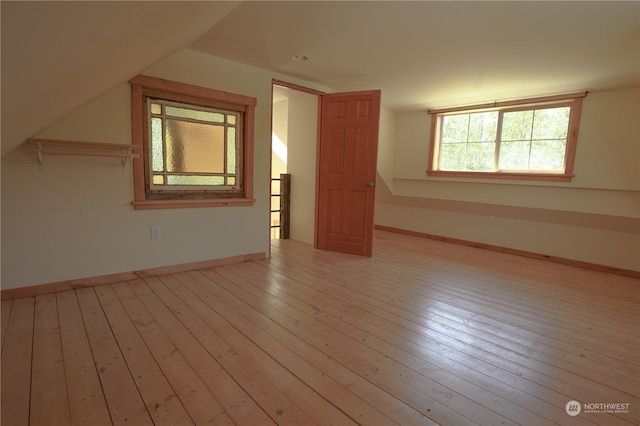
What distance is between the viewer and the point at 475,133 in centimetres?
459

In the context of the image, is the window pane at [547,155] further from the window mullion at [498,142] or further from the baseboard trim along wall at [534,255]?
the baseboard trim along wall at [534,255]

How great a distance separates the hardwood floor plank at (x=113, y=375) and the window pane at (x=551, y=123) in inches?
191

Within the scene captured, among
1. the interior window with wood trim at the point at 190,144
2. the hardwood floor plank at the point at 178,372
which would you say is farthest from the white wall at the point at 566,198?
the hardwood floor plank at the point at 178,372

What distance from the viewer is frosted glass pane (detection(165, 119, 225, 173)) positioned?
299 centimetres

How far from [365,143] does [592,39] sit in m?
2.17

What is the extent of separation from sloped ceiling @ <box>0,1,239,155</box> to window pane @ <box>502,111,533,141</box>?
397 cm

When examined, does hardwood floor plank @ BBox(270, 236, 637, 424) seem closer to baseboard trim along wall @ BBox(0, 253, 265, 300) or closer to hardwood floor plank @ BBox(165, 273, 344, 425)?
baseboard trim along wall @ BBox(0, 253, 265, 300)

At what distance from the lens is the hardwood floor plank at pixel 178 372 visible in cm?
132

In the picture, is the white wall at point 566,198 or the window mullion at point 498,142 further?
the window mullion at point 498,142

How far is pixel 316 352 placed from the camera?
1.80m

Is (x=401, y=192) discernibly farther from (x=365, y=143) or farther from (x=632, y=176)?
(x=632, y=176)

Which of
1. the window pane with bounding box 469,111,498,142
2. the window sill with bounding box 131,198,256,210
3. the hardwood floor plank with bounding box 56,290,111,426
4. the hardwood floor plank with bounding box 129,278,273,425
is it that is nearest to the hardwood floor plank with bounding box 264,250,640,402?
the hardwood floor plank with bounding box 129,278,273,425

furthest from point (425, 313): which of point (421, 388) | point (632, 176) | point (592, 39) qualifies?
point (632, 176)

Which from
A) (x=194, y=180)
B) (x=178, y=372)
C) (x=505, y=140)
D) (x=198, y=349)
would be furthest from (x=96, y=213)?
(x=505, y=140)
